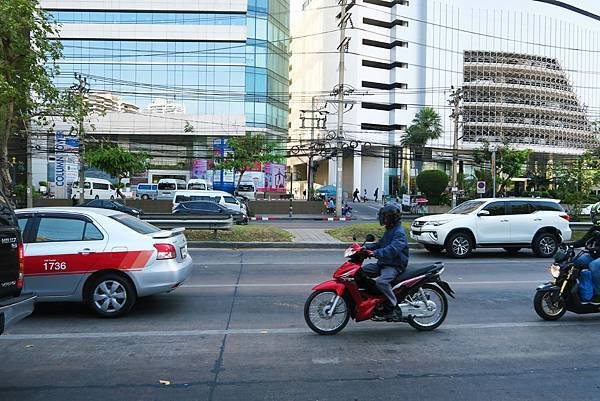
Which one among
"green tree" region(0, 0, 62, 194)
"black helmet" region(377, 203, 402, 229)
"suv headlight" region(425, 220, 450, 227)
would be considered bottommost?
"suv headlight" region(425, 220, 450, 227)

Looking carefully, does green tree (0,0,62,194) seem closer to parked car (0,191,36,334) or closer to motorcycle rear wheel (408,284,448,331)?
parked car (0,191,36,334)

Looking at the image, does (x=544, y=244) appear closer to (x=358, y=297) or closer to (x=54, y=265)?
(x=358, y=297)

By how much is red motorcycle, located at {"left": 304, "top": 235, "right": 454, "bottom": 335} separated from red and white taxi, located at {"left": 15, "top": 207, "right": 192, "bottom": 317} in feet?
7.32

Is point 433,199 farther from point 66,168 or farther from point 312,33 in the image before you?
point 312,33

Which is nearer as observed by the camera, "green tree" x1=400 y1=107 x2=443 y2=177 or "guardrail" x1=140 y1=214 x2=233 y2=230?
"guardrail" x1=140 y1=214 x2=233 y2=230

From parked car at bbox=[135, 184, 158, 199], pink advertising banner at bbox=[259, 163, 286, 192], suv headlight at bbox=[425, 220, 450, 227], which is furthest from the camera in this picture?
pink advertising banner at bbox=[259, 163, 286, 192]

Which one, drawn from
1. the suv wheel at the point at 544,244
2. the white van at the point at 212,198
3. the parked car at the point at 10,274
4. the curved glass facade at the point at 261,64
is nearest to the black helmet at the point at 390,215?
the parked car at the point at 10,274

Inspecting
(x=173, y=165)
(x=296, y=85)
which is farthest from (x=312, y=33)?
(x=173, y=165)

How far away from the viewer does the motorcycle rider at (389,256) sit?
20.8ft

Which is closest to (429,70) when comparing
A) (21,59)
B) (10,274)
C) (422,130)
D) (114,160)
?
(422,130)

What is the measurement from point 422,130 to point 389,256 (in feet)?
216

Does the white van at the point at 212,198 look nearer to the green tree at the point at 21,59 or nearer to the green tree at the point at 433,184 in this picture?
the green tree at the point at 21,59

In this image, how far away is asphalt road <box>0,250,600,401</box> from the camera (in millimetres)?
4672

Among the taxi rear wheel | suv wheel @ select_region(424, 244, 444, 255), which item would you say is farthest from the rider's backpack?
suv wheel @ select_region(424, 244, 444, 255)
